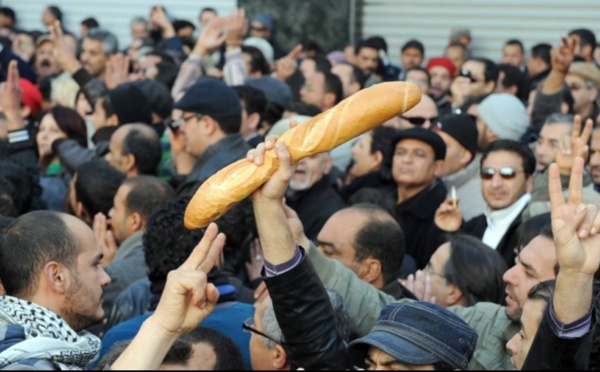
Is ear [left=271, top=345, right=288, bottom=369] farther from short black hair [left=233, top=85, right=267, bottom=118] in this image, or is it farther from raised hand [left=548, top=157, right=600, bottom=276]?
short black hair [left=233, top=85, right=267, bottom=118]

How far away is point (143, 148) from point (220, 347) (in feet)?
12.7

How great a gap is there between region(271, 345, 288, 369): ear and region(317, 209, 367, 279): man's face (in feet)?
3.66

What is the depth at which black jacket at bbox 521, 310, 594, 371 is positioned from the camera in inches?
114

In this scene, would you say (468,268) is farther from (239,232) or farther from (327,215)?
(327,215)

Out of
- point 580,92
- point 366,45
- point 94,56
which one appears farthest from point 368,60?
point 580,92

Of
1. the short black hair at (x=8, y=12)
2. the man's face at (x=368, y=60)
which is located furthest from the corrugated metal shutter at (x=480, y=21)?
the short black hair at (x=8, y=12)

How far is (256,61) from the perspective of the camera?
431 inches

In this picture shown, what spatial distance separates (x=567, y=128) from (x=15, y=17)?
13.0m

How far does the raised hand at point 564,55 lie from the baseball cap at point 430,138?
4.87 ft

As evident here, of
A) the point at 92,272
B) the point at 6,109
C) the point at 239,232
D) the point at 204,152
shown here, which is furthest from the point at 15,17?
the point at 92,272

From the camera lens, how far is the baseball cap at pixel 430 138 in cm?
689

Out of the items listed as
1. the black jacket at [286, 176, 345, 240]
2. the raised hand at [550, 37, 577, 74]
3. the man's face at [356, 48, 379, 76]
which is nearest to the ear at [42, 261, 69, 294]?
the black jacket at [286, 176, 345, 240]

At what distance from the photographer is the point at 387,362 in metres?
3.00

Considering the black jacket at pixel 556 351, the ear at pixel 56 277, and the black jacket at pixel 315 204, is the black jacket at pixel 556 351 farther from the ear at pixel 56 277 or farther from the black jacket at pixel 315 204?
the black jacket at pixel 315 204
